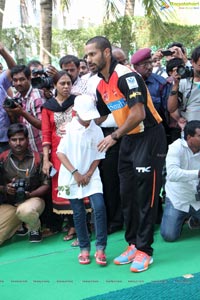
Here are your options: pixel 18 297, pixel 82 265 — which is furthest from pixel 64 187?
pixel 18 297

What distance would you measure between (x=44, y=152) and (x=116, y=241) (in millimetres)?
1102

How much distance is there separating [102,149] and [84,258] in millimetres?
1075

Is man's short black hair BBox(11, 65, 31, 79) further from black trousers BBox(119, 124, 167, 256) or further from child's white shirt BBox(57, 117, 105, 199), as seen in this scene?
black trousers BBox(119, 124, 167, 256)

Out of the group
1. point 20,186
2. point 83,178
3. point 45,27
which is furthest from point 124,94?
point 45,27

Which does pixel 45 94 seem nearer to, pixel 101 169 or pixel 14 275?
pixel 101 169

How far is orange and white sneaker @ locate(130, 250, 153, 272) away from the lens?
147 inches

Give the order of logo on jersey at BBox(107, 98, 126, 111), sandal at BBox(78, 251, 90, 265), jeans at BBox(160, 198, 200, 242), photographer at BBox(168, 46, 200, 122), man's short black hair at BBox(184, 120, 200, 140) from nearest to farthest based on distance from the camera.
Answer: logo on jersey at BBox(107, 98, 126, 111) < sandal at BBox(78, 251, 90, 265) < man's short black hair at BBox(184, 120, 200, 140) < photographer at BBox(168, 46, 200, 122) < jeans at BBox(160, 198, 200, 242)

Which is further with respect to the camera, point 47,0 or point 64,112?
point 47,0

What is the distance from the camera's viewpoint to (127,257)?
3951 mm

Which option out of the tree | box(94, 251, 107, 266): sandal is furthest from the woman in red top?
the tree

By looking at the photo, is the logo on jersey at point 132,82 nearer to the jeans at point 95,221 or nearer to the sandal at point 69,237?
the jeans at point 95,221

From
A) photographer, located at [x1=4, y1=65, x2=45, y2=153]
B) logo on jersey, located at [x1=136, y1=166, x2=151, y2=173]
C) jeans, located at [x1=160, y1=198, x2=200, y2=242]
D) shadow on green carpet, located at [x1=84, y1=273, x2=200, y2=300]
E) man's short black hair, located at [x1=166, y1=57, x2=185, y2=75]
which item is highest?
man's short black hair, located at [x1=166, y1=57, x2=185, y2=75]

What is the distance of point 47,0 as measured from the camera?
10.0 metres

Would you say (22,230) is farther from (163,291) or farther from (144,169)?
(163,291)
